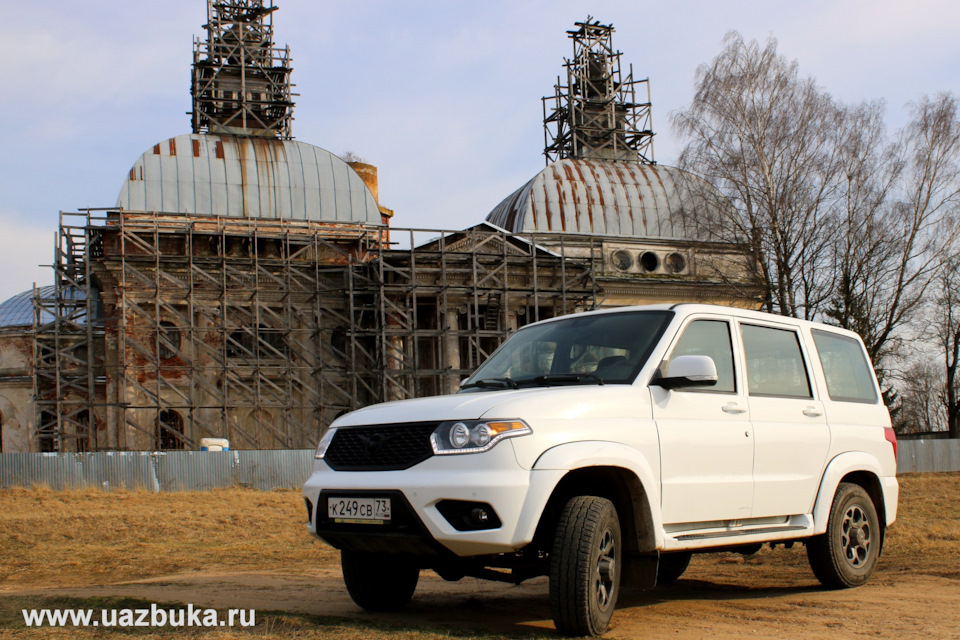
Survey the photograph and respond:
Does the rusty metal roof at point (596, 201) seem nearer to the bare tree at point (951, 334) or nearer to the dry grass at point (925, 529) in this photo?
the bare tree at point (951, 334)

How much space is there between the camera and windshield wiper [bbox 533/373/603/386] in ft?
21.2

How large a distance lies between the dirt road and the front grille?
1.09 meters

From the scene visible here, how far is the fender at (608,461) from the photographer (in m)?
5.79

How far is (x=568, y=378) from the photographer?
6543mm

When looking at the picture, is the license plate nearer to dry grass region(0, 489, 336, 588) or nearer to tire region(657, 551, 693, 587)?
tire region(657, 551, 693, 587)

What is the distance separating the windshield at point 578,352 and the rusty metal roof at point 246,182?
25.4m

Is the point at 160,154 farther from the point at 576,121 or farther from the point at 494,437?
the point at 494,437

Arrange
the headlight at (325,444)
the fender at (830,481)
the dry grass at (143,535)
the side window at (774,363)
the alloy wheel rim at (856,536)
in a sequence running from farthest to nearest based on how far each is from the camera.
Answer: the dry grass at (143,535)
the alloy wheel rim at (856,536)
the fender at (830,481)
the side window at (774,363)
the headlight at (325,444)

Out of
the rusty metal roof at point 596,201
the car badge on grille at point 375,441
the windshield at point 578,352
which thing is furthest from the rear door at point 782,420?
the rusty metal roof at point 596,201

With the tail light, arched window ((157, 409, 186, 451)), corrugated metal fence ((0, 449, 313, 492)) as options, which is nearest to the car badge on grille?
the tail light

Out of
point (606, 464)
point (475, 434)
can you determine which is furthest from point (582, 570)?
point (475, 434)

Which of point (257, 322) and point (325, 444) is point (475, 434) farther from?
point (257, 322)

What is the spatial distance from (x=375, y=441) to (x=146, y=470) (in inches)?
692

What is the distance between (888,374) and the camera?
110 feet
